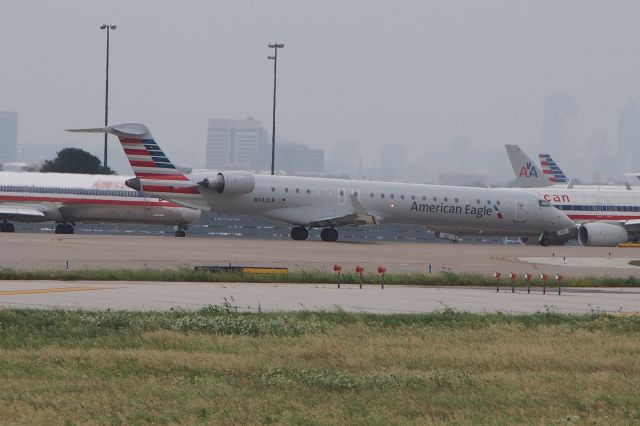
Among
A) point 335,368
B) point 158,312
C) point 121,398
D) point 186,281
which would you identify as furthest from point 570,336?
point 186,281

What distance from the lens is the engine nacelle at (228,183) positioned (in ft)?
196

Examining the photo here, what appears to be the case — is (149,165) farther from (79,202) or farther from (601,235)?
(601,235)

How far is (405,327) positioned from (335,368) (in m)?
4.73

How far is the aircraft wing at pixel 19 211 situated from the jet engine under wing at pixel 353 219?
14.5m

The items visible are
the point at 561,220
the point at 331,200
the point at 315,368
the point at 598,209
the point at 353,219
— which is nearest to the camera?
the point at 315,368

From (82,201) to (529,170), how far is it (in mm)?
61020

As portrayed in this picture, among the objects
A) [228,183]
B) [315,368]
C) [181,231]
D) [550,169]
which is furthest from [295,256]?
[550,169]

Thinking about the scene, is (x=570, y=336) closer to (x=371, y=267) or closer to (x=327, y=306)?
(x=327, y=306)

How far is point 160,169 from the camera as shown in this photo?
58969mm

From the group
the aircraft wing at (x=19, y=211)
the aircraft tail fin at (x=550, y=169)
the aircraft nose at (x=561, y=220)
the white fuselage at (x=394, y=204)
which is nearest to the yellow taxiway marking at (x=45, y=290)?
the white fuselage at (x=394, y=204)

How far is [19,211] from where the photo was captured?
63.8m

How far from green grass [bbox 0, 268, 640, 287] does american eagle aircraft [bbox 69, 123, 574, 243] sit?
23484 millimetres

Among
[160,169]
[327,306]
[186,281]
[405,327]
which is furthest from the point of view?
[160,169]

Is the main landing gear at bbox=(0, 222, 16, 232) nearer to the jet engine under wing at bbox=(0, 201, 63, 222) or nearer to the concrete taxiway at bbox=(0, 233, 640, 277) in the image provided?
the jet engine under wing at bbox=(0, 201, 63, 222)
